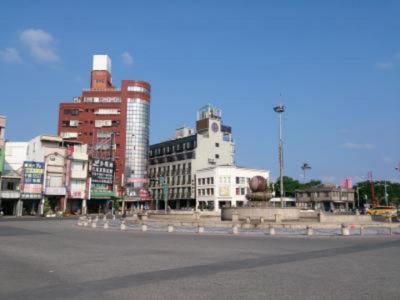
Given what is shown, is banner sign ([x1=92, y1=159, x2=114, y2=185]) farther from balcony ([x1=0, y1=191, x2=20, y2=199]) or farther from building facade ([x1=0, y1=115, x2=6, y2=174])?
building facade ([x1=0, y1=115, x2=6, y2=174])

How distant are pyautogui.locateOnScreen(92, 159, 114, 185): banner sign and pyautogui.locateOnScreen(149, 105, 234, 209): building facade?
2025 cm

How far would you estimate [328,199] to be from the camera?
110 metres

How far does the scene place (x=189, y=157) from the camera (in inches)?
4313

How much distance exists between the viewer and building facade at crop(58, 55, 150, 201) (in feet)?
356

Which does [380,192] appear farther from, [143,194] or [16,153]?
[16,153]

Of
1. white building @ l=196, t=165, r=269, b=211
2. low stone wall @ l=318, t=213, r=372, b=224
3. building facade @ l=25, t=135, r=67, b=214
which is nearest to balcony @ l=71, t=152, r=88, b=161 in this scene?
building facade @ l=25, t=135, r=67, b=214

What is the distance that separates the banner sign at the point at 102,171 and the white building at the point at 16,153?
14.8 metres

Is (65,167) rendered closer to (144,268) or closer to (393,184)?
(144,268)

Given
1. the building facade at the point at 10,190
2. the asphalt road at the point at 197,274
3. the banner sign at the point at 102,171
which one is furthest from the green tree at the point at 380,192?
the asphalt road at the point at 197,274

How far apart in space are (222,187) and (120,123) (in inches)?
1298

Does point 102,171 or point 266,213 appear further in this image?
point 102,171

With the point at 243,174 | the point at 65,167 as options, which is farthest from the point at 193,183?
the point at 65,167

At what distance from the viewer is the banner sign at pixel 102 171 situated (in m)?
82.8

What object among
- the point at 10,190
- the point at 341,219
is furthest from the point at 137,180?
the point at 341,219
